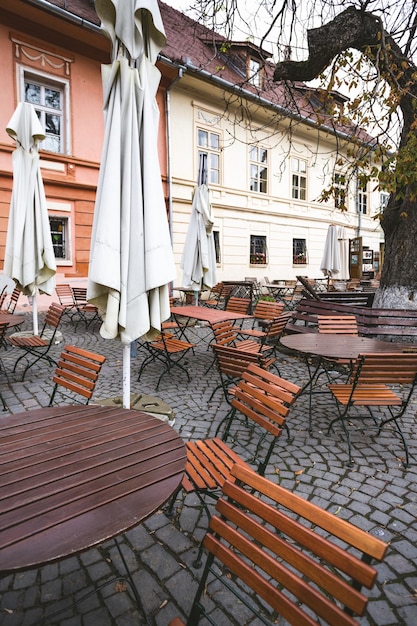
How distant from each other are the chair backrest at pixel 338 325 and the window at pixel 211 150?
399 inches

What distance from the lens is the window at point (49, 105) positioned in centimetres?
1016

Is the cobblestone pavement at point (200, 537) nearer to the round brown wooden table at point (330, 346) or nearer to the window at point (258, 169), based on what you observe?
the round brown wooden table at point (330, 346)

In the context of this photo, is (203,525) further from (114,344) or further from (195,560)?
(114,344)

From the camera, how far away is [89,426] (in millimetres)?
2012

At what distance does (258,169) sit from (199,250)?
369 inches

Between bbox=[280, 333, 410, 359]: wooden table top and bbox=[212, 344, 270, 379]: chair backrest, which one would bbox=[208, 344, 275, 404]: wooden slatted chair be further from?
bbox=[280, 333, 410, 359]: wooden table top

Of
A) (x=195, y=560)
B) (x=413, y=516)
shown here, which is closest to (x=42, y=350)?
(x=195, y=560)

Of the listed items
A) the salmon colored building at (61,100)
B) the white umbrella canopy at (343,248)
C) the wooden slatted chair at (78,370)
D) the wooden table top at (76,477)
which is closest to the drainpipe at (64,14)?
the salmon colored building at (61,100)

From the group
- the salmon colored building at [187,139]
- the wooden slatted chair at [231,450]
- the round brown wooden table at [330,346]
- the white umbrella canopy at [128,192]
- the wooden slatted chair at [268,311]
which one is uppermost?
the salmon colored building at [187,139]

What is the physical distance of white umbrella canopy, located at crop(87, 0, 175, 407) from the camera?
8.66ft

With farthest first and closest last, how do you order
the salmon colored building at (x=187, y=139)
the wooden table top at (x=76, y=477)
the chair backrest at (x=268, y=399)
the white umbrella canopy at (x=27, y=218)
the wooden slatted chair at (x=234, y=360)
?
the salmon colored building at (x=187, y=139)
the white umbrella canopy at (x=27, y=218)
the wooden slatted chair at (x=234, y=360)
the chair backrest at (x=268, y=399)
the wooden table top at (x=76, y=477)

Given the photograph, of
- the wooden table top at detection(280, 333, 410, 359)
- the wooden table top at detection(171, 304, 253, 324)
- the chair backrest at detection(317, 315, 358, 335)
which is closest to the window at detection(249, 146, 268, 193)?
the wooden table top at detection(171, 304, 253, 324)

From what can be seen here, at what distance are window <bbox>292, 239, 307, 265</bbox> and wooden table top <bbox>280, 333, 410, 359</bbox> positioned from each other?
1359cm

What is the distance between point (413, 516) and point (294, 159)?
1728 cm
